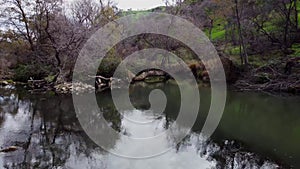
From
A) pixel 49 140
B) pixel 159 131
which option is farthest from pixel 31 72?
pixel 159 131

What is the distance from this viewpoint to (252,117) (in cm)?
967

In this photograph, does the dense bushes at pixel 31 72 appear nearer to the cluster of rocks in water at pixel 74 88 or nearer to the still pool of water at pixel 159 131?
the cluster of rocks in water at pixel 74 88

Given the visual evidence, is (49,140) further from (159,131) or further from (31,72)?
(31,72)

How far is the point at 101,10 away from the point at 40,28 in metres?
5.21

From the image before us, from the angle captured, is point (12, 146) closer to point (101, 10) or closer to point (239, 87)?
point (239, 87)

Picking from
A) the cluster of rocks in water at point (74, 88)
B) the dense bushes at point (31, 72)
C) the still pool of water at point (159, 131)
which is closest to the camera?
the still pool of water at point (159, 131)

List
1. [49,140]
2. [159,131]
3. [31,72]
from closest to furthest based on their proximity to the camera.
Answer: [49,140] → [159,131] → [31,72]

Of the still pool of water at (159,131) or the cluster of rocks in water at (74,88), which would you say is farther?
the cluster of rocks in water at (74,88)

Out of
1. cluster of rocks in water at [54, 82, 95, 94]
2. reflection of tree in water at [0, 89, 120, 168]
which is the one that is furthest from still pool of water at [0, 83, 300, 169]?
cluster of rocks in water at [54, 82, 95, 94]

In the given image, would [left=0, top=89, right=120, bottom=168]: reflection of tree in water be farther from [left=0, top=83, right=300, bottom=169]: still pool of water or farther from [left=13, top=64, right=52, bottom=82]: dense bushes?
[left=13, top=64, right=52, bottom=82]: dense bushes

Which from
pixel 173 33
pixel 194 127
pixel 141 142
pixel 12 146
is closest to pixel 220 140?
pixel 194 127

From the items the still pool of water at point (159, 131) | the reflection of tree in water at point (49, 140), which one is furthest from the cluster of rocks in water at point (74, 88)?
the reflection of tree in water at point (49, 140)

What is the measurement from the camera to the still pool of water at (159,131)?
19.6 feet

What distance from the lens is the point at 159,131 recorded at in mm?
8352
